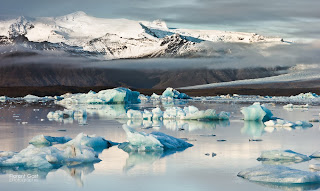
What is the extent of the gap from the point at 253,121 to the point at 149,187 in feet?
36.1

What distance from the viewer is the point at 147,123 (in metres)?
16.8

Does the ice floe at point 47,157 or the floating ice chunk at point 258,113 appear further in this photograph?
the floating ice chunk at point 258,113

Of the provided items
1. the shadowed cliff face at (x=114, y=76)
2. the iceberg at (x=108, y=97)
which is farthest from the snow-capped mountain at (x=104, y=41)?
the iceberg at (x=108, y=97)

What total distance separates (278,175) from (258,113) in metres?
10.0

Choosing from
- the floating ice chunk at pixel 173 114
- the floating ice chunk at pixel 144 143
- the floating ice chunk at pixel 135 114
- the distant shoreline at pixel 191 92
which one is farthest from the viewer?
the distant shoreline at pixel 191 92

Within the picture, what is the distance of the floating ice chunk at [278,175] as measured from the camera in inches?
288

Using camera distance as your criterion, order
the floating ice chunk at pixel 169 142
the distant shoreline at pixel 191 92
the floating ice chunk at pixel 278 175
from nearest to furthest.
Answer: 1. the floating ice chunk at pixel 278 175
2. the floating ice chunk at pixel 169 142
3. the distant shoreline at pixel 191 92

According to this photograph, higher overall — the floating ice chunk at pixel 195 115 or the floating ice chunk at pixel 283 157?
the floating ice chunk at pixel 195 115

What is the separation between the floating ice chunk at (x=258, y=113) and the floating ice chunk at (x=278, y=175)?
945cm

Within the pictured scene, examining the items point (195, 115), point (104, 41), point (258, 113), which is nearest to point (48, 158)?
point (195, 115)

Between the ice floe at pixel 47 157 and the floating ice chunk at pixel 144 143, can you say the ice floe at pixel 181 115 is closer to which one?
the floating ice chunk at pixel 144 143

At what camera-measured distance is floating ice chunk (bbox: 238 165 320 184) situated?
288 inches

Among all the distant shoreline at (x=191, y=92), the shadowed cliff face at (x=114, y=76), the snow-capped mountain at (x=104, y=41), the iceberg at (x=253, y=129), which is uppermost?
the snow-capped mountain at (x=104, y=41)

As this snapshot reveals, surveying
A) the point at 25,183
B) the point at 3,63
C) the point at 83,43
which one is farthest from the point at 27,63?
the point at 25,183
